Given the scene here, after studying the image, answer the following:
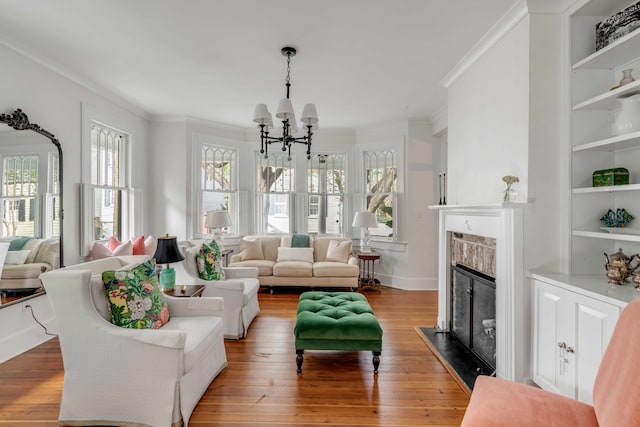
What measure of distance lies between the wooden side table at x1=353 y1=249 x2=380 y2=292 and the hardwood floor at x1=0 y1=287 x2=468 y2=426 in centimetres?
208

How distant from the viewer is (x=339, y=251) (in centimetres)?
562

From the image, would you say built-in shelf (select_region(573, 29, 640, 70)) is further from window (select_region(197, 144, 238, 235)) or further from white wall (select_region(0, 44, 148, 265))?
window (select_region(197, 144, 238, 235))

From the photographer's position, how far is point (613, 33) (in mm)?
2074

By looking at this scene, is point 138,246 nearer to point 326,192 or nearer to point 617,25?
point 326,192

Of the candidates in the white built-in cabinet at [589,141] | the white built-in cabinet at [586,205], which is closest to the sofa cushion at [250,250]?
the white built-in cabinet at [586,205]

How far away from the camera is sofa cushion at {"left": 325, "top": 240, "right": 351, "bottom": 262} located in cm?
557

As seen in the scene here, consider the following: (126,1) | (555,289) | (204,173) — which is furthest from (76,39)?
(555,289)

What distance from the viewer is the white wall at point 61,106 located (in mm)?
3072

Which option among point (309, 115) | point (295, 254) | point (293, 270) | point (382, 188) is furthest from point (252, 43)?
point (382, 188)

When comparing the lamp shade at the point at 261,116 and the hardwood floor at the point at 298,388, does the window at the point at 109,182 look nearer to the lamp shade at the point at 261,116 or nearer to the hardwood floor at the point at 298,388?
the hardwood floor at the point at 298,388

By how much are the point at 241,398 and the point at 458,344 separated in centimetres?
204

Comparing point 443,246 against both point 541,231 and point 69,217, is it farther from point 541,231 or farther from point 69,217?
point 69,217

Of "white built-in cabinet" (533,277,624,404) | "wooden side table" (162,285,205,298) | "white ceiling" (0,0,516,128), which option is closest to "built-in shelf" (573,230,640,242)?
"white built-in cabinet" (533,277,624,404)

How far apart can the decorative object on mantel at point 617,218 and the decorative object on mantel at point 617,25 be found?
109cm
